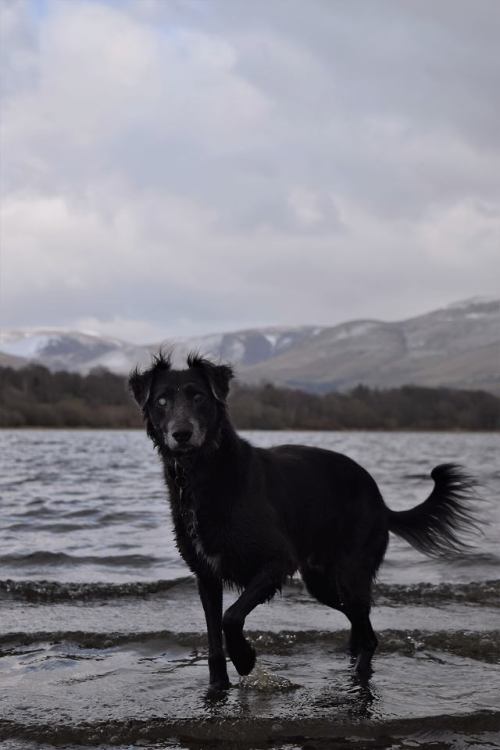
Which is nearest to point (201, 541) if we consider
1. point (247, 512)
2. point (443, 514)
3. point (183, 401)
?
point (247, 512)

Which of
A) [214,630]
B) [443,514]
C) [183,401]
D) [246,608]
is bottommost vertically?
[214,630]

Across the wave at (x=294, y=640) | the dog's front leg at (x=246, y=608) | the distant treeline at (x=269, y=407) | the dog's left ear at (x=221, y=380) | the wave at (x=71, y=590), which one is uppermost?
the distant treeline at (x=269, y=407)

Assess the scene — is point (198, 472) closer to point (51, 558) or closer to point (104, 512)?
point (51, 558)

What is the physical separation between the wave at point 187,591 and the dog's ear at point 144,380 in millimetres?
4255

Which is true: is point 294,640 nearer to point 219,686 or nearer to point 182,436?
point 219,686

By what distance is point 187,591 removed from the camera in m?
11.6

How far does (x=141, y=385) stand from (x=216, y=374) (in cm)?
65

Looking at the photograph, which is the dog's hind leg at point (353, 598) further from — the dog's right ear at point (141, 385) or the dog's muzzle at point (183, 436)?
the dog's right ear at point (141, 385)

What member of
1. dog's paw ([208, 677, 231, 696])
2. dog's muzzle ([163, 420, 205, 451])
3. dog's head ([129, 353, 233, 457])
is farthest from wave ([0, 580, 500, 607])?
dog's muzzle ([163, 420, 205, 451])

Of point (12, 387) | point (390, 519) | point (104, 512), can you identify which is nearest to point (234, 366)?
point (390, 519)

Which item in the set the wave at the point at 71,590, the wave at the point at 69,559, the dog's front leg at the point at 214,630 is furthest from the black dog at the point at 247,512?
the wave at the point at 69,559

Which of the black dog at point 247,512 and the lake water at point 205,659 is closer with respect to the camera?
the lake water at point 205,659

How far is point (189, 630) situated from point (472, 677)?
3.04 m

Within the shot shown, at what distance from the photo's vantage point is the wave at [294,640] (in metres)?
8.59
